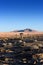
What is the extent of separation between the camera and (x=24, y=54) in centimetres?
2319

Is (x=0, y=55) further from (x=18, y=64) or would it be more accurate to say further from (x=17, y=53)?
(x=18, y=64)

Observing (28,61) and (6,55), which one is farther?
(6,55)

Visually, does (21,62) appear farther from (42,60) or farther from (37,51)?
(37,51)

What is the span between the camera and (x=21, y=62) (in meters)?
20.2

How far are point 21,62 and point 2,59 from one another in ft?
8.05

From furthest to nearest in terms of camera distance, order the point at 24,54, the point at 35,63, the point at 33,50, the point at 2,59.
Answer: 1. the point at 33,50
2. the point at 24,54
3. the point at 2,59
4. the point at 35,63

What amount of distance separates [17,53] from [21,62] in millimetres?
4210

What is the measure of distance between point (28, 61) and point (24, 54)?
3210 millimetres

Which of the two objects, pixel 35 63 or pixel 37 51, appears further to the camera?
pixel 37 51

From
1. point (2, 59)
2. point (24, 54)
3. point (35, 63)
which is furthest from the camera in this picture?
point (24, 54)

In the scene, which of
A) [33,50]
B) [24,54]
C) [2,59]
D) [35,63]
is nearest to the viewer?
[35,63]

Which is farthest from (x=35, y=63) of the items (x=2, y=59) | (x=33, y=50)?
(x=33, y=50)

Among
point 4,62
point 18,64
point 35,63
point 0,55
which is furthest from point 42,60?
point 0,55

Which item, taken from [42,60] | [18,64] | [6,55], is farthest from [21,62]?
[6,55]
